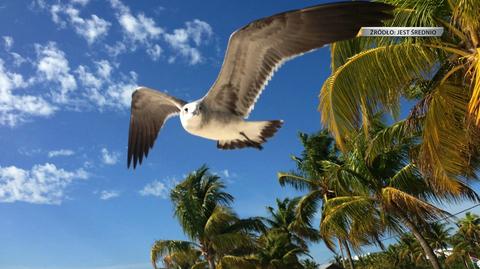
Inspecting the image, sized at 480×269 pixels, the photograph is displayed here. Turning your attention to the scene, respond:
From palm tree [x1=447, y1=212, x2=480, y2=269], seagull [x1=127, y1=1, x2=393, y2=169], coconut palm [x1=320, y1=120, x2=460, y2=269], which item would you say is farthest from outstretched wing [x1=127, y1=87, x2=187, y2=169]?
palm tree [x1=447, y1=212, x2=480, y2=269]

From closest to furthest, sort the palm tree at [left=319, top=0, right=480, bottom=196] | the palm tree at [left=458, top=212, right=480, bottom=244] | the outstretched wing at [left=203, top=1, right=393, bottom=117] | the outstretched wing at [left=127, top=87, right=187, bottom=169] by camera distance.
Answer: the outstretched wing at [left=203, top=1, right=393, bottom=117]
the outstretched wing at [left=127, top=87, right=187, bottom=169]
the palm tree at [left=319, top=0, right=480, bottom=196]
the palm tree at [left=458, top=212, right=480, bottom=244]

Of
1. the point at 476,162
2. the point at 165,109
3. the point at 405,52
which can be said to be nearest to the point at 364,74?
the point at 405,52

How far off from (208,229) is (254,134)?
60.3ft

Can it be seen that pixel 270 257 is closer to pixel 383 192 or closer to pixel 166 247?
pixel 166 247

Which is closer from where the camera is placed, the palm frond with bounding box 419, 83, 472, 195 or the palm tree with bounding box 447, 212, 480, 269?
the palm frond with bounding box 419, 83, 472, 195

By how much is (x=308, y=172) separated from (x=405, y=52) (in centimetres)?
1655

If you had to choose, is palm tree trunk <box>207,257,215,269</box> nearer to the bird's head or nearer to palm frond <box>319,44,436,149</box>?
palm frond <box>319,44,436,149</box>

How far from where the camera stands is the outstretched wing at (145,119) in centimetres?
648

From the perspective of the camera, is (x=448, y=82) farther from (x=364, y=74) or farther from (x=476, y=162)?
(x=476, y=162)

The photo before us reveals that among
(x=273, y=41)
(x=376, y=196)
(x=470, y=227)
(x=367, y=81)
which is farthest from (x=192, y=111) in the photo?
(x=470, y=227)

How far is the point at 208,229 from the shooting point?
22.5 m

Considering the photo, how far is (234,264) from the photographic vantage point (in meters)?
21.8

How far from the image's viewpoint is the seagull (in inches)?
151

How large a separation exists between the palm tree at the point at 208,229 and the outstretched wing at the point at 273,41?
1787 cm
